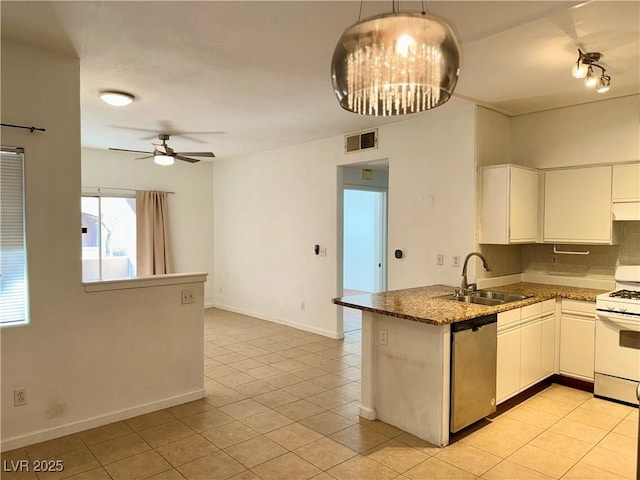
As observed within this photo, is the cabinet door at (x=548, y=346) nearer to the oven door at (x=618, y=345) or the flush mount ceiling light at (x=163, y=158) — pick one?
the oven door at (x=618, y=345)

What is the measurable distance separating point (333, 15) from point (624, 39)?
191 centimetres

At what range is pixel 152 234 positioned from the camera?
22.7 ft

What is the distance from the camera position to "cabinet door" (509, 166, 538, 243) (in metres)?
3.98

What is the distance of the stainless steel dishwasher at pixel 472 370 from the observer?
2912 mm

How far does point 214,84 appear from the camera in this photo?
3.59m

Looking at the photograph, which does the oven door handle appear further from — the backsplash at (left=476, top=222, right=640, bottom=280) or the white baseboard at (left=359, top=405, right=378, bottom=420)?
the white baseboard at (left=359, top=405, right=378, bottom=420)

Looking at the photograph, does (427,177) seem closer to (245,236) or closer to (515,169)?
(515,169)

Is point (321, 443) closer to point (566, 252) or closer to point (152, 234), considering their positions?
point (566, 252)

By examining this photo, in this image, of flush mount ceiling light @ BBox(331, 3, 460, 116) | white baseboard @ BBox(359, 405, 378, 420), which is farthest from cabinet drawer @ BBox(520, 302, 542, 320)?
flush mount ceiling light @ BBox(331, 3, 460, 116)

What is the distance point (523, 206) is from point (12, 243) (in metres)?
4.25

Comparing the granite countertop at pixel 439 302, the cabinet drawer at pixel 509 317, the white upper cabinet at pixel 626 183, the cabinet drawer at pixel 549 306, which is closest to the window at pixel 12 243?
the granite countertop at pixel 439 302

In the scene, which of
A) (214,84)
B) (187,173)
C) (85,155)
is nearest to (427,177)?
(214,84)

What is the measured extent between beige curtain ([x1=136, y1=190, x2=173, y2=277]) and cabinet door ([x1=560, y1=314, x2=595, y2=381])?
5.79m

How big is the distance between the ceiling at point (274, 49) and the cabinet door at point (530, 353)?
2093mm
